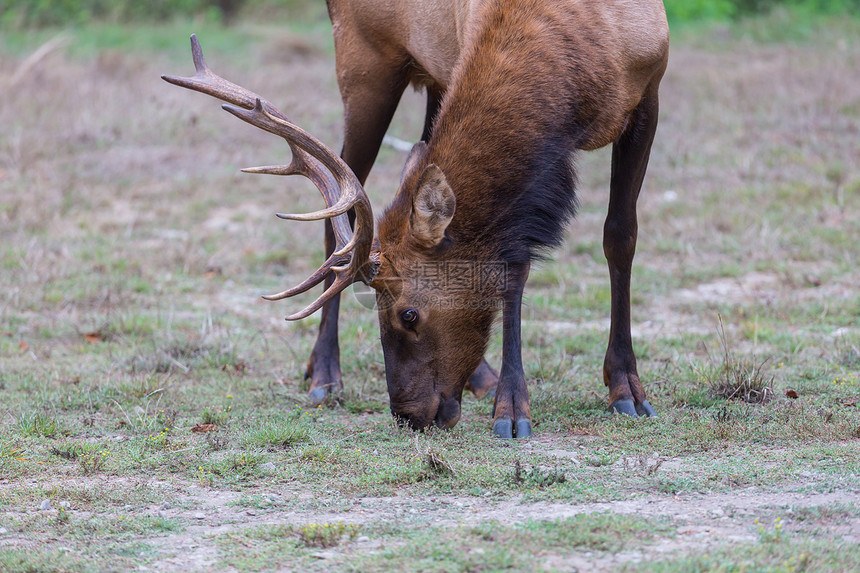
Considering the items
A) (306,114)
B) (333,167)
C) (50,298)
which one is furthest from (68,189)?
(333,167)

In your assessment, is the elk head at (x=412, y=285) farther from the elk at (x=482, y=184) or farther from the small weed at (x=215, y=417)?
the small weed at (x=215, y=417)

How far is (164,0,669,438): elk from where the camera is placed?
445 centimetres

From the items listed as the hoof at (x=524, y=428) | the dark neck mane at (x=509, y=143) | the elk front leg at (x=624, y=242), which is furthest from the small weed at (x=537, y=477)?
the elk front leg at (x=624, y=242)

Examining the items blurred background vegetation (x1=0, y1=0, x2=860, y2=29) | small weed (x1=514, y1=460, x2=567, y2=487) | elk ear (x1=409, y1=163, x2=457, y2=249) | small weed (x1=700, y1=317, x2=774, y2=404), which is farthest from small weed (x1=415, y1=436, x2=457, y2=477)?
blurred background vegetation (x1=0, y1=0, x2=860, y2=29)

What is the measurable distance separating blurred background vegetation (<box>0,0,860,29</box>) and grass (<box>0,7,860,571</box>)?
505 cm

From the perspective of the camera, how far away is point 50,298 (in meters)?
7.02

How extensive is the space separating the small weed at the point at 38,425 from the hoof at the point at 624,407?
8.58 ft

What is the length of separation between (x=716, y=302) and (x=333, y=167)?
137 inches

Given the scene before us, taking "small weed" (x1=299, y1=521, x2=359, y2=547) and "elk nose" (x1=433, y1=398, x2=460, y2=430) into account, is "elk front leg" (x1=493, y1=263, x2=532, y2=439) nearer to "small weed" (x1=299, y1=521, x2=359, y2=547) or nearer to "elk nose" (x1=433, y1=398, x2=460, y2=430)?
"elk nose" (x1=433, y1=398, x2=460, y2=430)

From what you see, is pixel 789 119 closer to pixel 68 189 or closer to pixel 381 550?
pixel 68 189

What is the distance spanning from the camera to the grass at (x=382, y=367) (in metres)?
3.33

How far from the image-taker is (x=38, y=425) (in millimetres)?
4688

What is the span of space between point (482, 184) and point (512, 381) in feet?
3.14

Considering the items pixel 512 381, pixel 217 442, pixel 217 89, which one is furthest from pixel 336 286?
pixel 217 89
